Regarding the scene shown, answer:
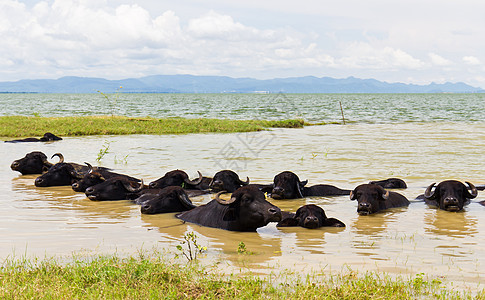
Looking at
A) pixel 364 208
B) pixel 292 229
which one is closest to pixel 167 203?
pixel 292 229

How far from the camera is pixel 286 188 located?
35.7 feet

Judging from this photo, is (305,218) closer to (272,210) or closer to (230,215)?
(272,210)

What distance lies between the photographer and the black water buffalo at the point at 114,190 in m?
10.6

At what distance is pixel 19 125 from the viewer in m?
29.3

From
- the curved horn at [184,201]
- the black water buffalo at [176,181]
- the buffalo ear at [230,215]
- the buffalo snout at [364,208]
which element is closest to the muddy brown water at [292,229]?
the buffalo snout at [364,208]

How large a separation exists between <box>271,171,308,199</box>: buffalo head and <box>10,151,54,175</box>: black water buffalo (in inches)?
275

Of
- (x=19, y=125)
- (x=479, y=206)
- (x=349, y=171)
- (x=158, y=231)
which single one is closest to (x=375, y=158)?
(x=349, y=171)

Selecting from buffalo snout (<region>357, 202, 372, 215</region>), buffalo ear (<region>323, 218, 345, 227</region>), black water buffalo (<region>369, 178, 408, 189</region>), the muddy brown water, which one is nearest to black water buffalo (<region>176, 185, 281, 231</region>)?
the muddy brown water

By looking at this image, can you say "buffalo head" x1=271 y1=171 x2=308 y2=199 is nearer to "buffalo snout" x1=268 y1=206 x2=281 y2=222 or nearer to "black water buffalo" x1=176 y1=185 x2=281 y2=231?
"black water buffalo" x1=176 y1=185 x2=281 y2=231

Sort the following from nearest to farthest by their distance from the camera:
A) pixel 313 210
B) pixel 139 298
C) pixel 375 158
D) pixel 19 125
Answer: pixel 139 298 < pixel 313 210 < pixel 375 158 < pixel 19 125

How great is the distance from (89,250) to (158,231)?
4.85ft

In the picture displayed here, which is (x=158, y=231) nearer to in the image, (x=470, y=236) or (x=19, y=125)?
(x=470, y=236)

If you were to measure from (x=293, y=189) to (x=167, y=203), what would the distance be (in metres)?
2.94

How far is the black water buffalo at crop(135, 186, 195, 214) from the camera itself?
30.2 ft
